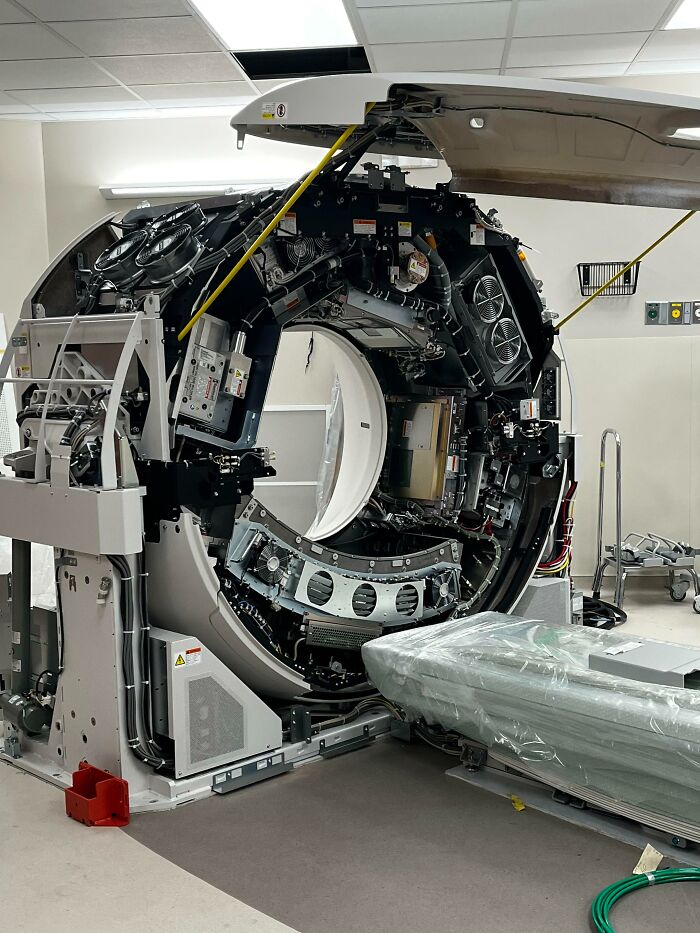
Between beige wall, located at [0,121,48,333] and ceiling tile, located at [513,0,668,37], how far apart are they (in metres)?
4.08

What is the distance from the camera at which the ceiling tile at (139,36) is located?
605 centimetres

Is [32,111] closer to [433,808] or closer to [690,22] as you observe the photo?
[690,22]

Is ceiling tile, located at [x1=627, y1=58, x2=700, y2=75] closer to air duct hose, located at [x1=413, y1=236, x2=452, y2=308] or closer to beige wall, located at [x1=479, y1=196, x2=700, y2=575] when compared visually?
beige wall, located at [x1=479, y1=196, x2=700, y2=575]

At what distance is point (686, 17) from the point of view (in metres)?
6.06

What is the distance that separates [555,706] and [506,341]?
2253 mm

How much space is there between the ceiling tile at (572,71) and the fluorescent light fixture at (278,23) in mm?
1352

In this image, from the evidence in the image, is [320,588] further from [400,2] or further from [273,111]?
[400,2]

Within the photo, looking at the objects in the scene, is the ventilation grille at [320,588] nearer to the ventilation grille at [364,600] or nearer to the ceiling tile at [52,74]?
the ventilation grille at [364,600]

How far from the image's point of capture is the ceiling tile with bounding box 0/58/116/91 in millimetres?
6762

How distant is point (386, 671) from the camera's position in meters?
4.04

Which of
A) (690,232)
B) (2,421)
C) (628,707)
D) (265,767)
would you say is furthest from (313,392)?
(628,707)

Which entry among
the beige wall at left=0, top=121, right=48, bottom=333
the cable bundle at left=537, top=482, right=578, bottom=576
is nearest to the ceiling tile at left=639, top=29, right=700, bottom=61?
the cable bundle at left=537, top=482, right=578, bottom=576

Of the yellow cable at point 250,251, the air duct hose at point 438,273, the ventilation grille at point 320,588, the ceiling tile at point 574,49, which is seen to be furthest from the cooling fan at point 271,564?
the ceiling tile at point 574,49

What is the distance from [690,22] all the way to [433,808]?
200 inches
